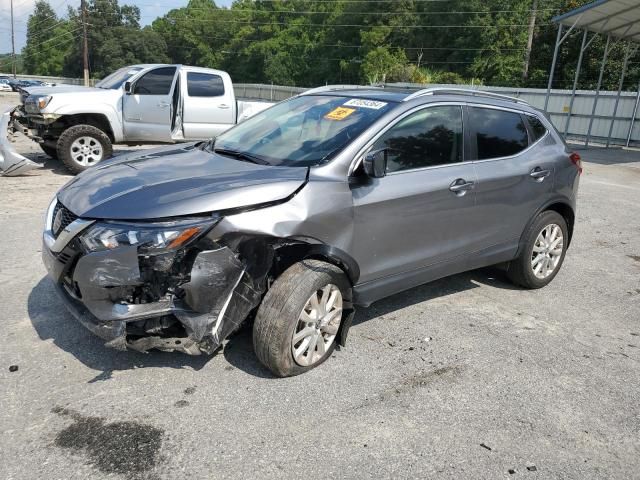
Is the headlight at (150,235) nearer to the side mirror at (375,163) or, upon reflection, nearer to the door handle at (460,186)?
the side mirror at (375,163)

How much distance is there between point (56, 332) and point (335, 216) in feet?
Result: 6.97

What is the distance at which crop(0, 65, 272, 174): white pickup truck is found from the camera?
896 cm

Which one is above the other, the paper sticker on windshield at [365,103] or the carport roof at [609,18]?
the carport roof at [609,18]

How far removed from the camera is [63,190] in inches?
141

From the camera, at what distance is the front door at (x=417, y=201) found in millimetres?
3602

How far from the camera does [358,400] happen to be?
3.17 meters

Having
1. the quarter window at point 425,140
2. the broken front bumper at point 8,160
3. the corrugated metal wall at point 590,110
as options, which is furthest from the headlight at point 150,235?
the corrugated metal wall at point 590,110

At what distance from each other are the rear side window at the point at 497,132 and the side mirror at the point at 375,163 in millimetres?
1290

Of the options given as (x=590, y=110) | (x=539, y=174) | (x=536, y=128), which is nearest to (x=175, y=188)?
(x=539, y=174)

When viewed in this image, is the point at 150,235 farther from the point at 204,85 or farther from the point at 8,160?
the point at 204,85

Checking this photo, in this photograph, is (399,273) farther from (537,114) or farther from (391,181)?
(537,114)

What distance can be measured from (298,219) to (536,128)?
2903 millimetres

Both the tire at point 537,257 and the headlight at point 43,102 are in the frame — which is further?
the headlight at point 43,102

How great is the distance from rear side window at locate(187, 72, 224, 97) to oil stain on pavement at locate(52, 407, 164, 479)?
27.4ft
